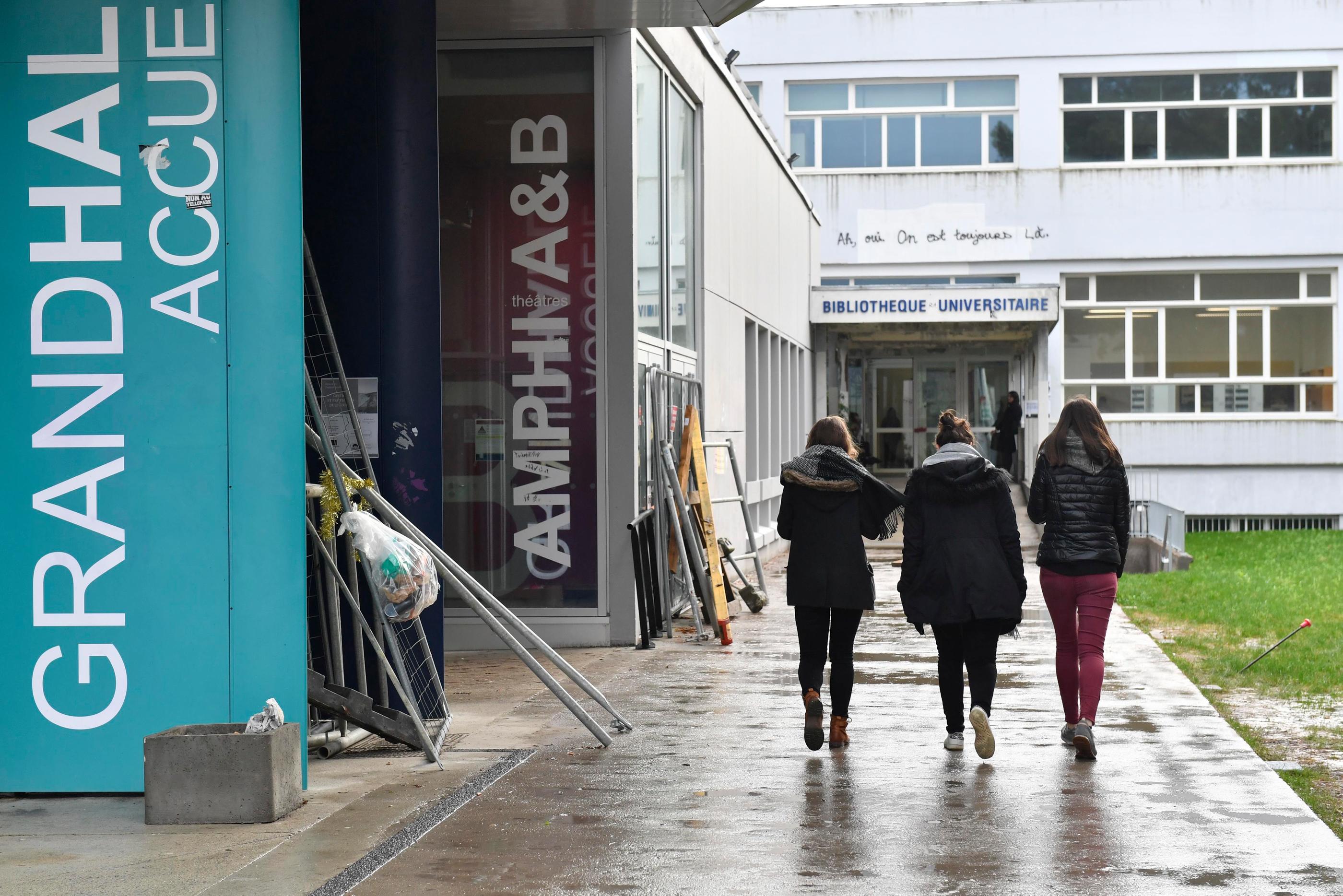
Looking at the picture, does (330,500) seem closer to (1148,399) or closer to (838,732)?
(838,732)

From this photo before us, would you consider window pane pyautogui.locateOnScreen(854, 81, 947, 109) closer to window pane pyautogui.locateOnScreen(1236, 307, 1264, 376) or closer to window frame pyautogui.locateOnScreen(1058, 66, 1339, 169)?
window frame pyautogui.locateOnScreen(1058, 66, 1339, 169)

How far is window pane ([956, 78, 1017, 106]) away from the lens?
1340 inches

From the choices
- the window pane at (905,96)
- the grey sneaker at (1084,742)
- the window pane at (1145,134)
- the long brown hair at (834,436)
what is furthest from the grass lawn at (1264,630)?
the window pane at (905,96)

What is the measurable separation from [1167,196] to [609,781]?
28.6 meters

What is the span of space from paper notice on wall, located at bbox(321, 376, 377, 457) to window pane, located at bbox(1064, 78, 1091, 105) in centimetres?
2819

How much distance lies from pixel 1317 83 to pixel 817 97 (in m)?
10.5

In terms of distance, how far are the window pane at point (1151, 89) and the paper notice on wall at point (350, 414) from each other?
28391 millimetres

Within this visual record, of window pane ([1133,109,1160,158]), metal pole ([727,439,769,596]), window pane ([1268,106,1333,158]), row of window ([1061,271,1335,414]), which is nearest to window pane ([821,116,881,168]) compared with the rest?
row of window ([1061,271,1335,414])

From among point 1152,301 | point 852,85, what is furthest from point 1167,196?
point 852,85

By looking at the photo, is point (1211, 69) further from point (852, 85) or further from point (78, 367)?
point (78, 367)

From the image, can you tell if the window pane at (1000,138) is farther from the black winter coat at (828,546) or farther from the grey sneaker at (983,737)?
the grey sneaker at (983,737)

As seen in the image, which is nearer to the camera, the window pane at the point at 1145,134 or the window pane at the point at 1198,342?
the window pane at the point at 1198,342

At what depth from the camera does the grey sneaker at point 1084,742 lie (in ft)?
24.6

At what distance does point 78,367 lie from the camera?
21.2 ft
